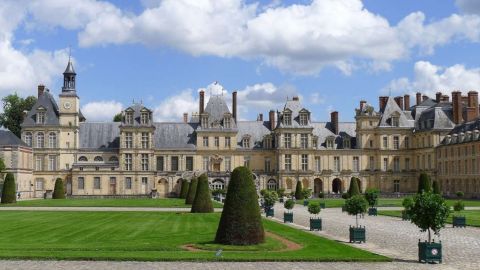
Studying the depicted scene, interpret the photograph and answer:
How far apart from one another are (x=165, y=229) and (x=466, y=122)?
50131mm

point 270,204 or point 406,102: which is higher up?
point 406,102

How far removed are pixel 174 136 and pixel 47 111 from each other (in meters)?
14.9

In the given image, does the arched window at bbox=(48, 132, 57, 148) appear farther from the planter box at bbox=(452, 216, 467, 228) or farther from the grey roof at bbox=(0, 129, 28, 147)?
the planter box at bbox=(452, 216, 467, 228)

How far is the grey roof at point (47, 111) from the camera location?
2889 inches

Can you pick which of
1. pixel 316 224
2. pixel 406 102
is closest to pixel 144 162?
pixel 406 102

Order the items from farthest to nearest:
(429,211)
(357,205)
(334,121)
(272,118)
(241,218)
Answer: (334,121) → (272,118) → (357,205) → (241,218) → (429,211)

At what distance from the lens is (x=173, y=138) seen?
76.7 m

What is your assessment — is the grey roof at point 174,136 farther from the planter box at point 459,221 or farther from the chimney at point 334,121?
the planter box at point 459,221

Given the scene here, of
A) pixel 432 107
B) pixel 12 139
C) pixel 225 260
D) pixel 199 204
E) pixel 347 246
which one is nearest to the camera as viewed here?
pixel 225 260

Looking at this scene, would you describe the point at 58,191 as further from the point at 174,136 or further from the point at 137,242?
the point at 137,242

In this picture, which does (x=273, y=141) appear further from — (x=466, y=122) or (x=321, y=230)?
(x=321, y=230)

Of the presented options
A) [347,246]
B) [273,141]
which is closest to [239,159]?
[273,141]

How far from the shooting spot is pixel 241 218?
1970 cm

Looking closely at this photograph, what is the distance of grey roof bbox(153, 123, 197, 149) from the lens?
76.1 m
